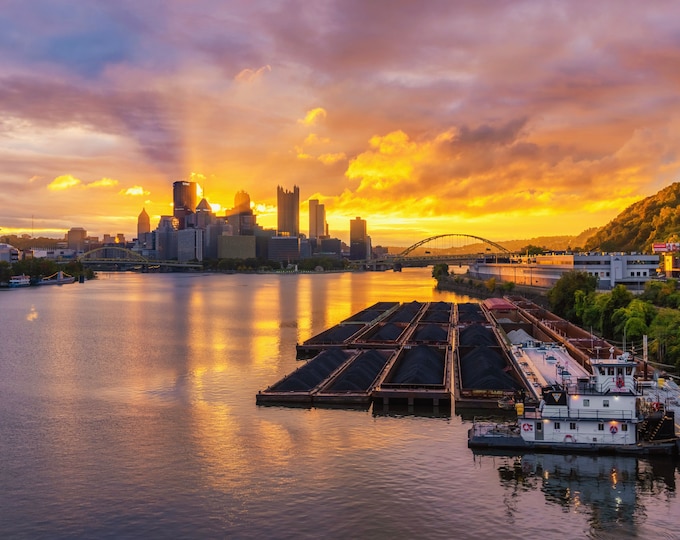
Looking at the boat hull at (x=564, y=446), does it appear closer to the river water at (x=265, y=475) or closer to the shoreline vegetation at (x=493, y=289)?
the river water at (x=265, y=475)

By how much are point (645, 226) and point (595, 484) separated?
522ft

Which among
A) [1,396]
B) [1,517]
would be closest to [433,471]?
[1,517]

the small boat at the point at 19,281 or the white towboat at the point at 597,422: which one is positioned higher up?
the small boat at the point at 19,281

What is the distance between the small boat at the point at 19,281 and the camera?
15762 centimetres

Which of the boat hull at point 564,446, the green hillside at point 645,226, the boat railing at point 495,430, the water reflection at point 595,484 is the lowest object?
the water reflection at point 595,484

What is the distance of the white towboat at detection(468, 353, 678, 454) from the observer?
25.5 metres

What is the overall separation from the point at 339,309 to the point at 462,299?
31.0 meters

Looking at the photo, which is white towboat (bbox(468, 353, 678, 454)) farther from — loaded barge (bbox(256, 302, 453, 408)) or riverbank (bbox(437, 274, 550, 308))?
riverbank (bbox(437, 274, 550, 308))

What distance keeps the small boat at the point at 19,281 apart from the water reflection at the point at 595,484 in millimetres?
156089

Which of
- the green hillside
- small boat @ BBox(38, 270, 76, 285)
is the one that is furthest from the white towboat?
small boat @ BBox(38, 270, 76, 285)

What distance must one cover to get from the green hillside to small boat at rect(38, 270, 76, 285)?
472ft

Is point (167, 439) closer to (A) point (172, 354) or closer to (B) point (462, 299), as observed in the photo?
(A) point (172, 354)

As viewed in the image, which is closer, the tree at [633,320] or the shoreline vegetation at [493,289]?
the tree at [633,320]

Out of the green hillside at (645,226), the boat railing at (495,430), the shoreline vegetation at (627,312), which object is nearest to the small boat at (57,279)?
the shoreline vegetation at (627,312)
